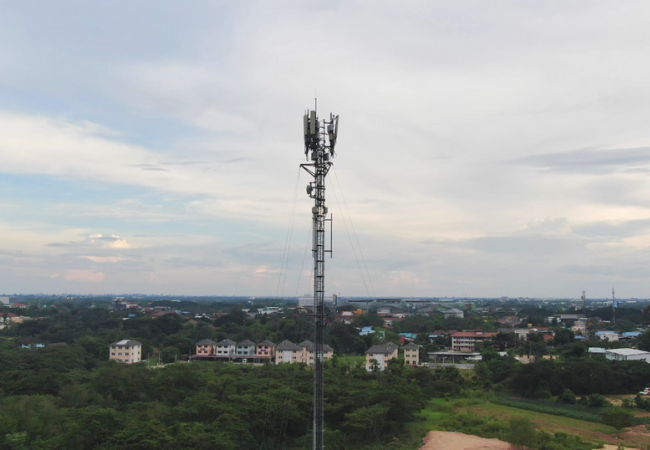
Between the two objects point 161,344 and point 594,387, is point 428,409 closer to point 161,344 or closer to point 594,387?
point 594,387

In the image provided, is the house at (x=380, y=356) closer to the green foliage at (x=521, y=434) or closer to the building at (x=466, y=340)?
the building at (x=466, y=340)

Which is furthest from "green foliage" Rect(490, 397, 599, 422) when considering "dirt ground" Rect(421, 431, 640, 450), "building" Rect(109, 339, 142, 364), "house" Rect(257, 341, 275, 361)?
"building" Rect(109, 339, 142, 364)

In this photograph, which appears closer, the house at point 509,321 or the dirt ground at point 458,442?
the dirt ground at point 458,442

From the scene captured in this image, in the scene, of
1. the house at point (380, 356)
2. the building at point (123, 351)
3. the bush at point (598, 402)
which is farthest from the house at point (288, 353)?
the bush at point (598, 402)

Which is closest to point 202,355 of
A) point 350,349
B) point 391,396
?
point 350,349

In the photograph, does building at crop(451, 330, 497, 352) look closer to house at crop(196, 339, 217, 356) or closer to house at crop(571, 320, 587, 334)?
house at crop(571, 320, 587, 334)
